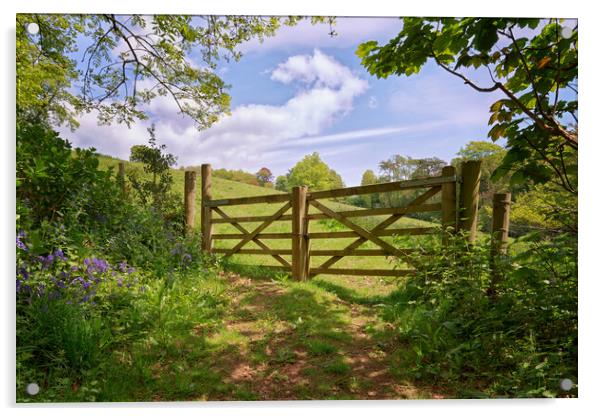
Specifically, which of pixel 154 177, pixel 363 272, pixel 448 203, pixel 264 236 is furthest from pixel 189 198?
pixel 448 203

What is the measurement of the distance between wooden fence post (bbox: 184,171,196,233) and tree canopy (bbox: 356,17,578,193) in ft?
13.9

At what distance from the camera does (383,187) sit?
4.47 meters

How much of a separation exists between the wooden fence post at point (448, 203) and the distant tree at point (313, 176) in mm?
1229

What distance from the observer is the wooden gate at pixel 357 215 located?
382cm

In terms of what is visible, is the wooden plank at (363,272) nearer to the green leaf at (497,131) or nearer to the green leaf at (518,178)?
the green leaf at (518,178)

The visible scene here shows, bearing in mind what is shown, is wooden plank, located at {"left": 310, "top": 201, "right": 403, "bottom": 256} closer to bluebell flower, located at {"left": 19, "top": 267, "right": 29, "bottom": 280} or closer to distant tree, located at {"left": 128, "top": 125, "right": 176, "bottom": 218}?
distant tree, located at {"left": 128, "top": 125, "right": 176, "bottom": 218}

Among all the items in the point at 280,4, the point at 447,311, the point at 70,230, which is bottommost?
the point at 447,311

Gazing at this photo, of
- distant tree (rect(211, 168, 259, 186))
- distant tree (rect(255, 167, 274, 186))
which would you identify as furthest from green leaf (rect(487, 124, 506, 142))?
distant tree (rect(211, 168, 259, 186))

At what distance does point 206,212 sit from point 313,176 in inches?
104

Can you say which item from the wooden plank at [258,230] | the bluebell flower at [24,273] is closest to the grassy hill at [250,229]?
the wooden plank at [258,230]

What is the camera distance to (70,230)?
11.9ft
